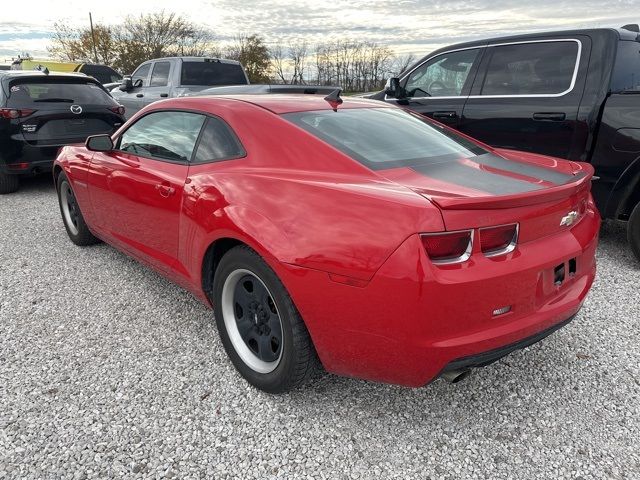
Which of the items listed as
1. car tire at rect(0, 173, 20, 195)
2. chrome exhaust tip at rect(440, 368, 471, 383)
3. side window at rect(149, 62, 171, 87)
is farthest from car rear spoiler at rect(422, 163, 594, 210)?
side window at rect(149, 62, 171, 87)

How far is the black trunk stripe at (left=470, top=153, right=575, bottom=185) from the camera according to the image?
7.58 ft

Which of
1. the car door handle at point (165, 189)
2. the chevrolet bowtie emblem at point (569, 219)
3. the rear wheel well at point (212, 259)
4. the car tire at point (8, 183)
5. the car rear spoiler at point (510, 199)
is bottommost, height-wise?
the car tire at point (8, 183)

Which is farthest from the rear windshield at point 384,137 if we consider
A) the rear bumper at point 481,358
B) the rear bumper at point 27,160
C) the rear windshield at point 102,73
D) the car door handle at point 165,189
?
the rear windshield at point 102,73

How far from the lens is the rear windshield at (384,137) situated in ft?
7.89

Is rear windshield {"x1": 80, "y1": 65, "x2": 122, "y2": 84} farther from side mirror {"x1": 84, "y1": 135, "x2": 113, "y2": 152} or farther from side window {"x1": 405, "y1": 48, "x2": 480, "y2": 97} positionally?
side mirror {"x1": 84, "y1": 135, "x2": 113, "y2": 152}

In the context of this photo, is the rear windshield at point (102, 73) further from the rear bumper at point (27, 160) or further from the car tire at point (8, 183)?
the rear bumper at point (27, 160)

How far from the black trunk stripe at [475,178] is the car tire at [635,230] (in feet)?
7.56

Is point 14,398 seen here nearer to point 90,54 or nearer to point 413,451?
point 413,451

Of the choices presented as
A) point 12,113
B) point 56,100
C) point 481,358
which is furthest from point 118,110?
point 481,358

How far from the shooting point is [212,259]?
8.82 ft

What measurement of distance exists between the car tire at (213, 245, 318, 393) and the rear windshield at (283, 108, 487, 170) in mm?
699

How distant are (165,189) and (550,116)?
3.35 metres

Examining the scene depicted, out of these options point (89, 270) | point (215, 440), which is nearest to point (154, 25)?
point (89, 270)

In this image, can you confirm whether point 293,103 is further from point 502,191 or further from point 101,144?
point 101,144
